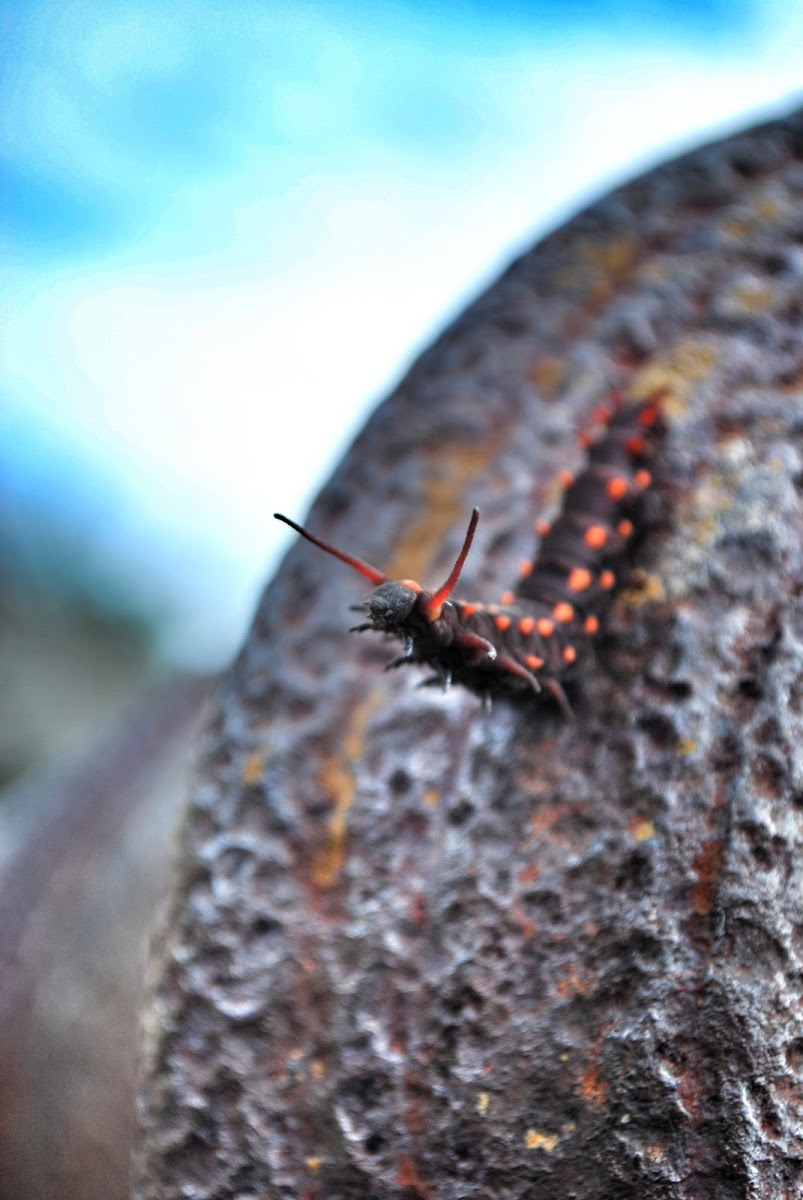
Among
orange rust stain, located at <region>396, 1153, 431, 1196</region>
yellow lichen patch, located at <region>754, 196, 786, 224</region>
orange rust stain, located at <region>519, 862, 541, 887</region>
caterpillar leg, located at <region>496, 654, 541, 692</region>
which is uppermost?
yellow lichen patch, located at <region>754, 196, 786, 224</region>

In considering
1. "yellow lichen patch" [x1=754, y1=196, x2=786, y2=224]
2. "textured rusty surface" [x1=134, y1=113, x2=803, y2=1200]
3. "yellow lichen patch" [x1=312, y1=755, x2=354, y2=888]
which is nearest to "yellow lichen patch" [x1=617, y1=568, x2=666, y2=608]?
"textured rusty surface" [x1=134, y1=113, x2=803, y2=1200]

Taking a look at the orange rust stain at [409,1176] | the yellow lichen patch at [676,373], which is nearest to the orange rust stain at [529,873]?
the orange rust stain at [409,1176]

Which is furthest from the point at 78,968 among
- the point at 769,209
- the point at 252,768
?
the point at 769,209

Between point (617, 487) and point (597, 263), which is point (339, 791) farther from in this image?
point (597, 263)

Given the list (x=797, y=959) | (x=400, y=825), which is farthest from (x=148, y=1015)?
(x=797, y=959)

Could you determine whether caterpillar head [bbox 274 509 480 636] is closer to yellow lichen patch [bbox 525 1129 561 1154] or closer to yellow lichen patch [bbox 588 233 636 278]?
yellow lichen patch [bbox 525 1129 561 1154]

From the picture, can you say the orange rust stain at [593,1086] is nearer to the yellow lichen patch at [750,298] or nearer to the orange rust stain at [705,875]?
the orange rust stain at [705,875]
